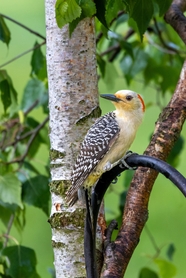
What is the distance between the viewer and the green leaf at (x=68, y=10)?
175 cm

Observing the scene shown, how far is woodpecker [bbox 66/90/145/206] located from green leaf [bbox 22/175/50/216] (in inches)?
17.4

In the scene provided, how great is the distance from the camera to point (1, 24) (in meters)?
2.57

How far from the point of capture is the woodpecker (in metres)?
2.13

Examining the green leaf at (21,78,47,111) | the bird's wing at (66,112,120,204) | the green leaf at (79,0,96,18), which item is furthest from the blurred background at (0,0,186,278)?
the green leaf at (79,0,96,18)

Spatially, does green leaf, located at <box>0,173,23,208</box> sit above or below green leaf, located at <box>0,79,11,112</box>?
below

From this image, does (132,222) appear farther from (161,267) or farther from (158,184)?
(158,184)

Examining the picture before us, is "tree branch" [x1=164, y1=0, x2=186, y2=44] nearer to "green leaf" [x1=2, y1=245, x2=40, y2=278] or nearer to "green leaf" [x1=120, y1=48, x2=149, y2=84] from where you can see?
"green leaf" [x1=120, y1=48, x2=149, y2=84]

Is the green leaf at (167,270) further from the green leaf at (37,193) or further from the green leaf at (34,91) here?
the green leaf at (34,91)

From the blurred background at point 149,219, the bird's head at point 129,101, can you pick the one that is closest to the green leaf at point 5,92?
the bird's head at point 129,101

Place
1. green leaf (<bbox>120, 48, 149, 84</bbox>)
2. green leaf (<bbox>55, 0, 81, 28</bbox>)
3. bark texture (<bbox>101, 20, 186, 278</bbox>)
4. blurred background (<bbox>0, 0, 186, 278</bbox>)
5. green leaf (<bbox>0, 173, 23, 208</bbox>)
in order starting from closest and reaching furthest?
green leaf (<bbox>55, 0, 81, 28</bbox>)
bark texture (<bbox>101, 20, 186, 278</bbox>)
green leaf (<bbox>0, 173, 23, 208</bbox>)
green leaf (<bbox>120, 48, 149, 84</bbox>)
blurred background (<bbox>0, 0, 186, 278</bbox>)

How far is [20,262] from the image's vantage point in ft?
8.39

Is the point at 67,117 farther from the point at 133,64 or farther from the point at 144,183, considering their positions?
the point at 133,64

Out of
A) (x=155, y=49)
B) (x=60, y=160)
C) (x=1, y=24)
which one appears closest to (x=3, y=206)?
(x=60, y=160)

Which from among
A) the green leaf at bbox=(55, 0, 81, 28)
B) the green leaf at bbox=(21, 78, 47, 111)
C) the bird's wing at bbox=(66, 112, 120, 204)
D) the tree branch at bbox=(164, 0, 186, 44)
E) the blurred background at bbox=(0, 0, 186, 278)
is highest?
the tree branch at bbox=(164, 0, 186, 44)
